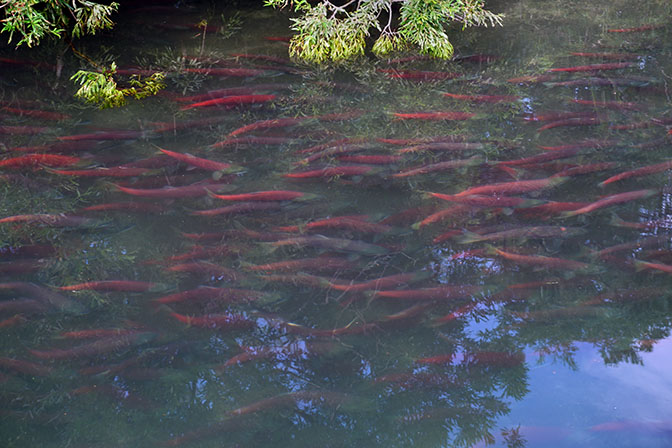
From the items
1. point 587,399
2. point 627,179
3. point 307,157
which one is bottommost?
point 587,399

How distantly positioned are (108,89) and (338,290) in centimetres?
470

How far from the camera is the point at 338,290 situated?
4.63 metres

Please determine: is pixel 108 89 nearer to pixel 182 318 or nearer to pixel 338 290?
pixel 182 318

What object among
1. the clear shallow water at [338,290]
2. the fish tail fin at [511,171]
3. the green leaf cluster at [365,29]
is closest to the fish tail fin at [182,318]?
the clear shallow water at [338,290]

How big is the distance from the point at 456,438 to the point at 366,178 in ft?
9.63

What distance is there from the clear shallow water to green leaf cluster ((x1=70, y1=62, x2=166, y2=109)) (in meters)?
0.30

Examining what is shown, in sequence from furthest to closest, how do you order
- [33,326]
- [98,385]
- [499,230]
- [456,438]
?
1. [499,230]
2. [33,326]
3. [98,385]
4. [456,438]

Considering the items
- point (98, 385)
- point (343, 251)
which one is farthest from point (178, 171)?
point (98, 385)

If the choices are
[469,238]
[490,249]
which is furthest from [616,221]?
[469,238]

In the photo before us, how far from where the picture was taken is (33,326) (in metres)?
4.43

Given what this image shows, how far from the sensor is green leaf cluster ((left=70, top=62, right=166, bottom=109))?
741cm

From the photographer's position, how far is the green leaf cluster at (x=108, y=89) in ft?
24.3

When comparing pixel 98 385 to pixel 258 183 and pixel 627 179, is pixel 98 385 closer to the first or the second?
pixel 258 183

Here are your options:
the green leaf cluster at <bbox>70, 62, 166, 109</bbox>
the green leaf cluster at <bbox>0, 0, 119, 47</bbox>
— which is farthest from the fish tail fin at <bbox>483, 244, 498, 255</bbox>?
the green leaf cluster at <bbox>0, 0, 119, 47</bbox>
